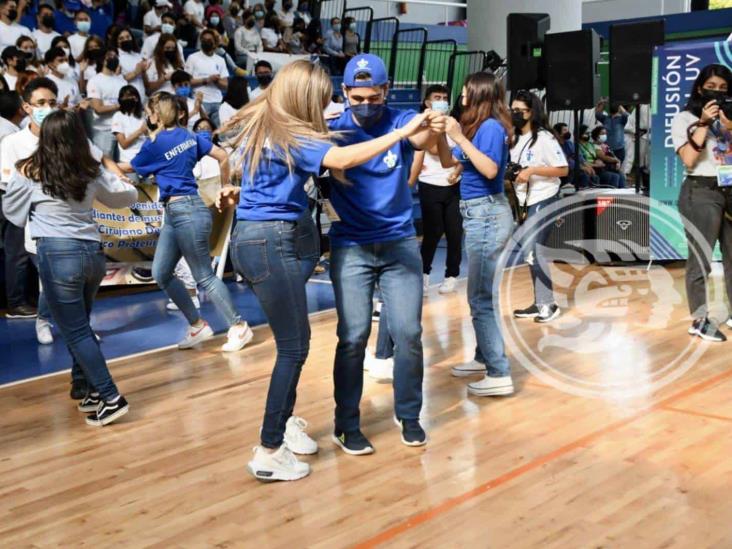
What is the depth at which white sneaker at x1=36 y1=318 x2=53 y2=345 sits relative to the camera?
631 centimetres

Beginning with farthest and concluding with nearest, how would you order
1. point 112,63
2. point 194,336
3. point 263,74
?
point 263,74 → point 112,63 → point 194,336

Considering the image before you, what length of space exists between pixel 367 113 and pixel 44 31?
781cm

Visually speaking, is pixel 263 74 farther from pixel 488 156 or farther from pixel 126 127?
pixel 488 156

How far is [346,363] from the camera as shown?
3834mm

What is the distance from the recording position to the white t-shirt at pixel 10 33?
991 centimetres

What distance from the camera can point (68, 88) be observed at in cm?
959

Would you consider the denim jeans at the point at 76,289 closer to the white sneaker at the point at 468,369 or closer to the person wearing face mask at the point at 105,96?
the white sneaker at the point at 468,369

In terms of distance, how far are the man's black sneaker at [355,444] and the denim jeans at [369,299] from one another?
0.54ft

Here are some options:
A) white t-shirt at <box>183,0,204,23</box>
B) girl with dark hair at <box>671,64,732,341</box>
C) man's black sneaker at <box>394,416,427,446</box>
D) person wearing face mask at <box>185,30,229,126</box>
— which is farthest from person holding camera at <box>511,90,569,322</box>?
white t-shirt at <box>183,0,204,23</box>

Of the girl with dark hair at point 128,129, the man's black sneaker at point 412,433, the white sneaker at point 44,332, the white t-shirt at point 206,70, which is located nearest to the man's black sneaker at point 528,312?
the man's black sneaker at point 412,433

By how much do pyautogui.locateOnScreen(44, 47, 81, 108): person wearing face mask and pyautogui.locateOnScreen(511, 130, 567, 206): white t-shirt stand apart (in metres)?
5.04

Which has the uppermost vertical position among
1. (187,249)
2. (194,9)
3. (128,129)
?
(194,9)

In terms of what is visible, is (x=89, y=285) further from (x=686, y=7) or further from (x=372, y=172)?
(x=686, y=7)

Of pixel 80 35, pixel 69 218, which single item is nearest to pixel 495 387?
pixel 69 218
